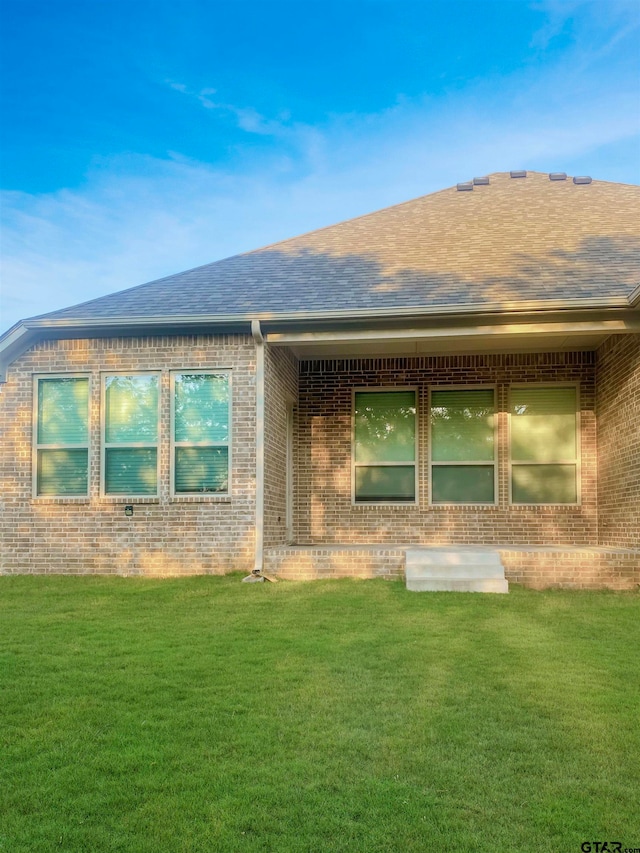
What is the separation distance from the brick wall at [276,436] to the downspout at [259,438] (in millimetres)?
125

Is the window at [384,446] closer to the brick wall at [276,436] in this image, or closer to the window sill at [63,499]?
the brick wall at [276,436]

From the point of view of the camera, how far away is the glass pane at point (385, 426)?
10.4 metres

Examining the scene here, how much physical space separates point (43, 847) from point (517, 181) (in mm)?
13586

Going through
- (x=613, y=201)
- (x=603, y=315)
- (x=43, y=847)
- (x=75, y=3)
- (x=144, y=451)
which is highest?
(x=75, y=3)

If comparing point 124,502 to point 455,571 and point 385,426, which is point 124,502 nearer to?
point 385,426

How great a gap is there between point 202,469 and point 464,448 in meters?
4.01

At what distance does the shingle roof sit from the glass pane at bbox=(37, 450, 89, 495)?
1812mm

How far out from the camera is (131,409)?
29.6ft

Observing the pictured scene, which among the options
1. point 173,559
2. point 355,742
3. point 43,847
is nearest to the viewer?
point 43,847

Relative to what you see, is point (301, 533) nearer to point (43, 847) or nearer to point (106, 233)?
point (43, 847)

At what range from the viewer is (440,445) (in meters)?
10.3

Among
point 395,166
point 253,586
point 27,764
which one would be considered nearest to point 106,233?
point 395,166

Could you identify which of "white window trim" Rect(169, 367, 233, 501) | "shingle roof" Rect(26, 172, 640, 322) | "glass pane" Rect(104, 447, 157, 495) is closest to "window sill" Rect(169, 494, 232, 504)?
"white window trim" Rect(169, 367, 233, 501)

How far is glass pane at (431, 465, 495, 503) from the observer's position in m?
10.2
